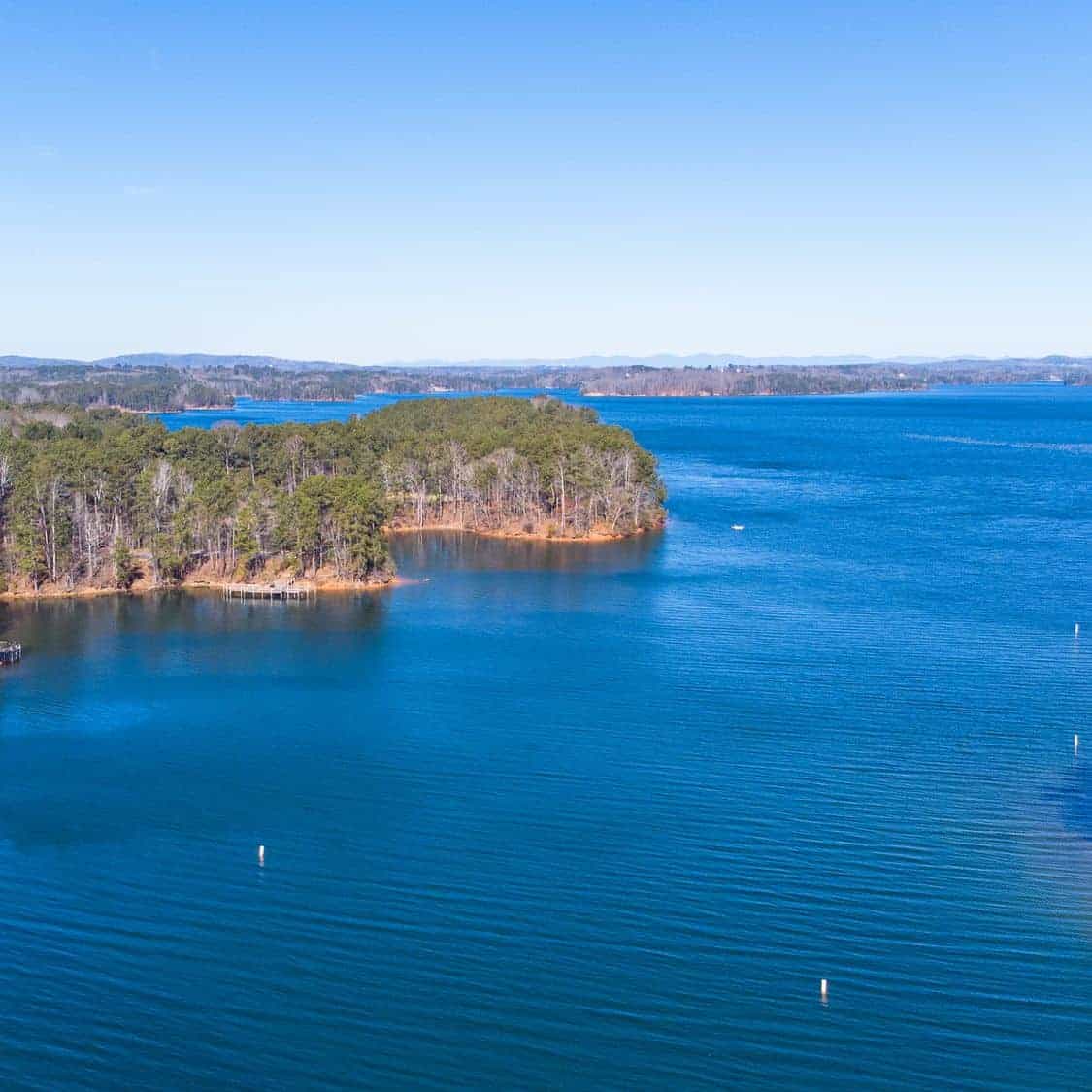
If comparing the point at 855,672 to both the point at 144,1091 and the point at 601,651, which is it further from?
the point at 144,1091

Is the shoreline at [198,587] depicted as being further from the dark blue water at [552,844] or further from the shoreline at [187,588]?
the dark blue water at [552,844]

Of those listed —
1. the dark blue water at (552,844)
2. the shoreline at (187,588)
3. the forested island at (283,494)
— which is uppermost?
the forested island at (283,494)

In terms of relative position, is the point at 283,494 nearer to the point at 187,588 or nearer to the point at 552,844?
the point at 187,588

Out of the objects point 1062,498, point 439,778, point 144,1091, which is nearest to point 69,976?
point 144,1091

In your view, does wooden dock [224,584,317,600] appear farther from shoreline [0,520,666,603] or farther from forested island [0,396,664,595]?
forested island [0,396,664,595]

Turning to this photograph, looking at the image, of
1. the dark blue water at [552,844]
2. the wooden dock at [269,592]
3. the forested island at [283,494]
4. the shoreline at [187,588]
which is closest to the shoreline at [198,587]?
the shoreline at [187,588]

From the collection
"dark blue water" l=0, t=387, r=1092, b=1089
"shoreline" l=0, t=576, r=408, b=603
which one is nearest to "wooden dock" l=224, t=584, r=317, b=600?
"shoreline" l=0, t=576, r=408, b=603

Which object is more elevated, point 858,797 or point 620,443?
point 620,443
